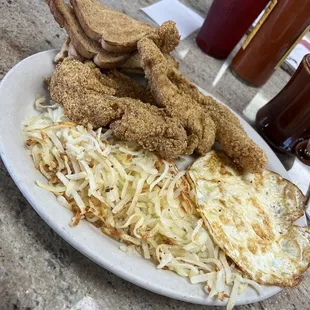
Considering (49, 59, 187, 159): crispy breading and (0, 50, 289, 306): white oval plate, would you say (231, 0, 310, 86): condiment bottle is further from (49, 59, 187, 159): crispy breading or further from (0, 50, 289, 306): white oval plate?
(0, 50, 289, 306): white oval plate

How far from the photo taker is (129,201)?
1308 mm

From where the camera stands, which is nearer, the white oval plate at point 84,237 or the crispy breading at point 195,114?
the white oval plate at point 84,237

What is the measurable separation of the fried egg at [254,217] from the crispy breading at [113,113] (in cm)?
17

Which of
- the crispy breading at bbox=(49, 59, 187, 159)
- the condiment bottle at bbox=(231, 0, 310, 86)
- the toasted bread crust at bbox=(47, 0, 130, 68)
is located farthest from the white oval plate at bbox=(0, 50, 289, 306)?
the condiment bottle at bbox=(231, 0, 310, 86)

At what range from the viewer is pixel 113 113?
1.41 meters

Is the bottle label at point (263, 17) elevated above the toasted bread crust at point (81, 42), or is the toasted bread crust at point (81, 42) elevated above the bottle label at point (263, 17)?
the bottle label at point (263, 17)

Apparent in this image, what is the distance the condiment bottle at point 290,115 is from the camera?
1.94 metres

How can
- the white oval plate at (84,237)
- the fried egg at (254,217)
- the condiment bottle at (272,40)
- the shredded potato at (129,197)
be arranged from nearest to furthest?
the white oval plate at (84,237)
the shredded potato at (129,197)
the fried egg at (254,217)
the condiment bottle at (272,40)

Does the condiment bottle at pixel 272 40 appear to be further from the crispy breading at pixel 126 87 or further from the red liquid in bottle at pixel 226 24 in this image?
the crispy breading at pixel 126 87

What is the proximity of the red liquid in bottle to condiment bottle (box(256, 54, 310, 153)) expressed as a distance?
621 mm

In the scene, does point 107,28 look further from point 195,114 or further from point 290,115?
point 290,115

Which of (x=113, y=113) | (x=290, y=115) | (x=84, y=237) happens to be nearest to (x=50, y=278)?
(x=84, y=237)

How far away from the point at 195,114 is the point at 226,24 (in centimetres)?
122

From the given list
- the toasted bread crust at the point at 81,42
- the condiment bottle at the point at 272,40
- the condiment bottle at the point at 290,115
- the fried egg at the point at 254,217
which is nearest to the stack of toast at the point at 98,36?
the toasted bread crust at the point at 81,42
